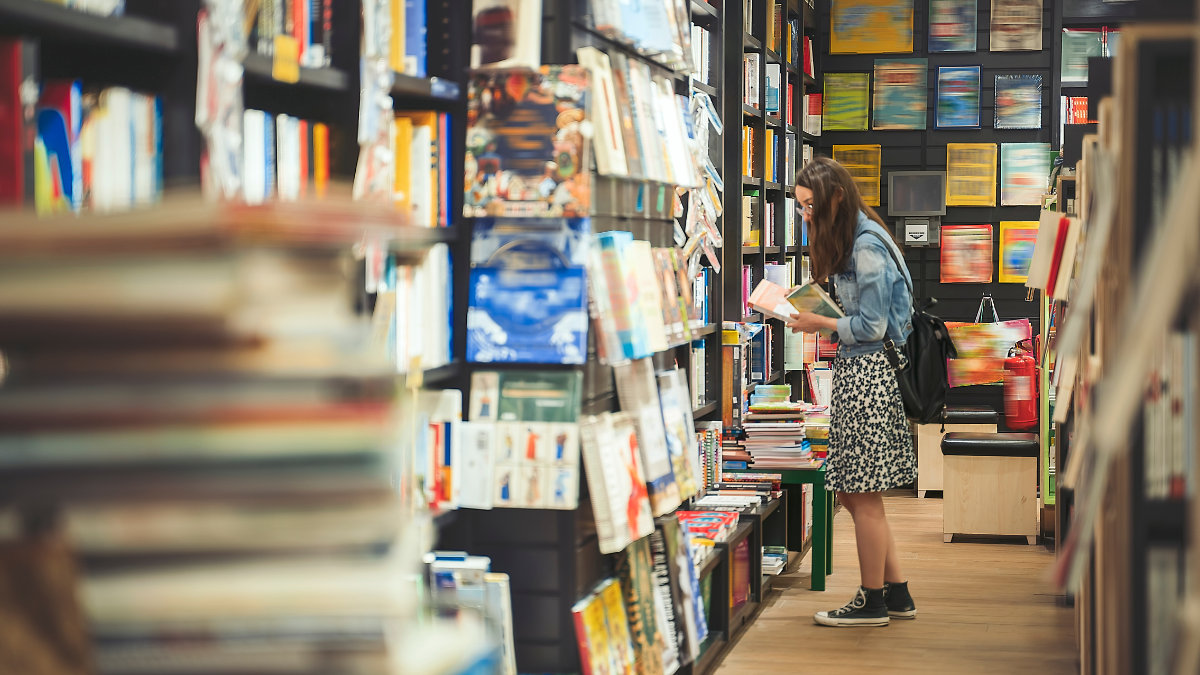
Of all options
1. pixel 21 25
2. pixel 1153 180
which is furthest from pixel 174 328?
pixel 1153 180

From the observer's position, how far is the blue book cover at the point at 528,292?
2.82 metres

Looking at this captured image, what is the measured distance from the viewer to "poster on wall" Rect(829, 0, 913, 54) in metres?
7.64

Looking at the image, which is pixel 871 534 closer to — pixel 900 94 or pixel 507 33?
pixel 507 33

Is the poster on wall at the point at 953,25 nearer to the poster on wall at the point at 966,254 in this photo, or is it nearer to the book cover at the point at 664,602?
the poster on wall at the point at 966,254

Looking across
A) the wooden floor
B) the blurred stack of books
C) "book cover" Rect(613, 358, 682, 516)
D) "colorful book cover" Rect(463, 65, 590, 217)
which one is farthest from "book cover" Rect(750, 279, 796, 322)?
the blurred stack of books

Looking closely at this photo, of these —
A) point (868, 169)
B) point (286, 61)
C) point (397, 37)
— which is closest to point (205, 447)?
point (286, 61)

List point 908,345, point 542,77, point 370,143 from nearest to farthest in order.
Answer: point 370,143 → point 542,77 → point 908,345

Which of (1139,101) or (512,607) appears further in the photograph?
(512,607)

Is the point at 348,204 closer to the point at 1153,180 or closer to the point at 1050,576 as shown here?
the point at 1050,576

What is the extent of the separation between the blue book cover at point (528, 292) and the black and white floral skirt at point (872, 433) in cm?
179

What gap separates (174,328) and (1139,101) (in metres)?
1.17

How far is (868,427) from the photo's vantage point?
4.34m

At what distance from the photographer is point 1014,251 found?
751 cm

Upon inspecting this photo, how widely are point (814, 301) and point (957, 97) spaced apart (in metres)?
3.70
